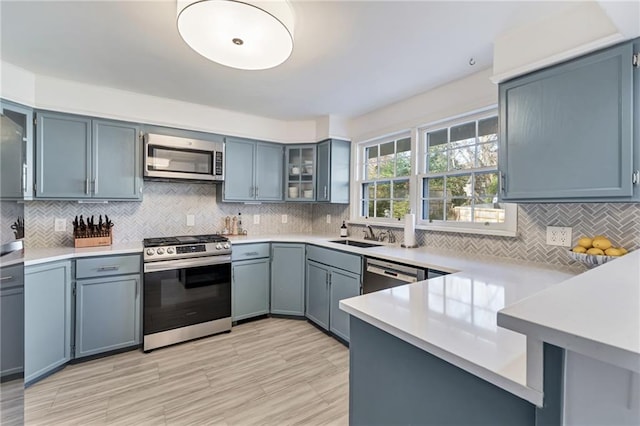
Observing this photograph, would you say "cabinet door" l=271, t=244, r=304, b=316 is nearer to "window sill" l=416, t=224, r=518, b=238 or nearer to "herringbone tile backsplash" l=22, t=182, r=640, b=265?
"herringbone tile backsplash" l=22, t=182, r=640, b=265

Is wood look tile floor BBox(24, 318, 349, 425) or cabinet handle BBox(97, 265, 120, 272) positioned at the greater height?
cabinet handle BBox(97, 265, 120, 272)

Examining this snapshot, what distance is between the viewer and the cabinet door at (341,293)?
104 inches

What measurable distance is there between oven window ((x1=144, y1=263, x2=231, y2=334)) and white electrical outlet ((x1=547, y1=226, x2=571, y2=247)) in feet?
9.24

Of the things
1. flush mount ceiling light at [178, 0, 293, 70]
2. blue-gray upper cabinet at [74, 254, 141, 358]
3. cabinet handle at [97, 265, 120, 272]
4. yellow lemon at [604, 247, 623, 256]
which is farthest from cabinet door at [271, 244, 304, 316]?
yellow lemon at [604, 247, 623, 256]

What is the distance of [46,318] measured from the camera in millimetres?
2168

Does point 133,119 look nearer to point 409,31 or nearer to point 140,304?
point 140,304

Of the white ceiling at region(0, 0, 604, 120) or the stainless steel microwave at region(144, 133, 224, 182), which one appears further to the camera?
the stainless steel microwave at region(144, 133, 224, 182)

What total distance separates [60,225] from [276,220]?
7.55 ft

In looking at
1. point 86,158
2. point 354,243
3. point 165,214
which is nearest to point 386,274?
point 354,243

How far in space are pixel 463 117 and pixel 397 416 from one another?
7.95 feet

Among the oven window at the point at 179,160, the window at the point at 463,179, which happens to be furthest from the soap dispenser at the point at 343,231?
the oven window at the point at 179,160

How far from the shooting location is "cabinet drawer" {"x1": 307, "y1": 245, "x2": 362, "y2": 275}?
261cm

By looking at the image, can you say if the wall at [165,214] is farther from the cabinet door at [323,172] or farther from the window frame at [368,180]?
the cabinet door at [323,172]

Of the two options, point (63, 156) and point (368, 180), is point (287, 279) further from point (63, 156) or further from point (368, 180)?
point (63, 156)
